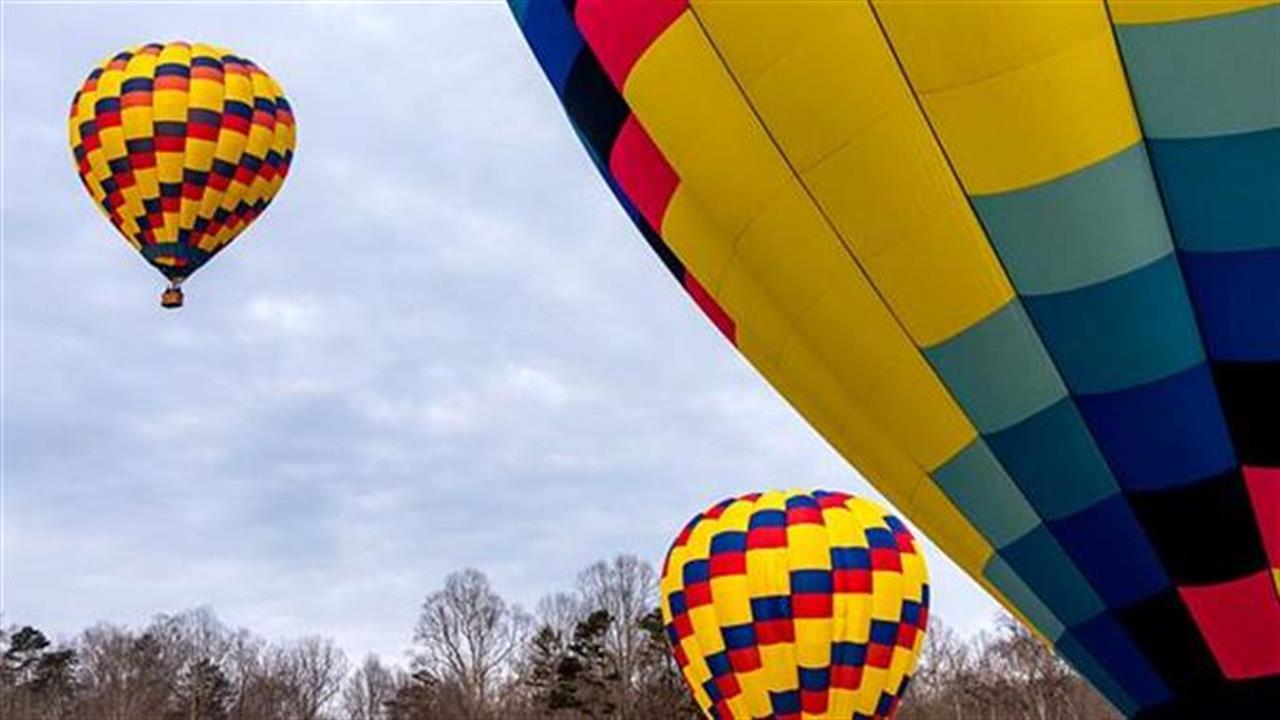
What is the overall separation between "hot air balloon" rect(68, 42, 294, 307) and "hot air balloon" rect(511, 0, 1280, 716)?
1389cm

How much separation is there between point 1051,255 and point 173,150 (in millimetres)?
15552

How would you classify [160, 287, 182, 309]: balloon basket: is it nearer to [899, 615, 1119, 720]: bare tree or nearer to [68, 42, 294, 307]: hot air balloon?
[68, 42, 294, 307]: hot air balloon

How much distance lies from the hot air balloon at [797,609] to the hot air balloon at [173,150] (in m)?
8.14

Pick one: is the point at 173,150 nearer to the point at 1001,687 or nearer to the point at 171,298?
the point at 171,298

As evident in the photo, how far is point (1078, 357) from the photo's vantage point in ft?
16.1

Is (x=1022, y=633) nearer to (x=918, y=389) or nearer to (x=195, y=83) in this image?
(x=195, y=83)

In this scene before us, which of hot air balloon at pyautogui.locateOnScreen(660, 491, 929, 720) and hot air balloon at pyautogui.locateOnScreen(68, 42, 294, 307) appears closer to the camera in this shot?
hot air balloon at pyautogui.locateOnScreen(660, 491, 929, 720)

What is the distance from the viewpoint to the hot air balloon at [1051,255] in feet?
14.8

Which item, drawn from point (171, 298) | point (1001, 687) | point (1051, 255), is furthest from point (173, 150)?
point (1001, 687)

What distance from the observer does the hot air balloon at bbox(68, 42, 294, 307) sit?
714 inches

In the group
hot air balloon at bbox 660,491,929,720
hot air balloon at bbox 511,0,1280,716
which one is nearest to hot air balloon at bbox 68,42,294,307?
hot air balloon at bbox 660,491,929,720

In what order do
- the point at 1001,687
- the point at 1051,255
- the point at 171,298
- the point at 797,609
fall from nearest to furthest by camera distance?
the point at 1051,255, the point at 797,609, the point at 171,298, the point at 1001,687

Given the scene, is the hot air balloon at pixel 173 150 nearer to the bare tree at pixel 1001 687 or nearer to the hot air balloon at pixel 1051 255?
the hot air balloon at pixel 1051 255

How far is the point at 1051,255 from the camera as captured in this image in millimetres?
4812
